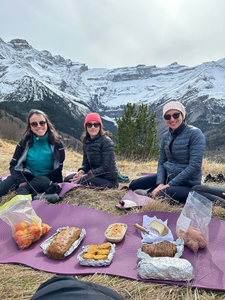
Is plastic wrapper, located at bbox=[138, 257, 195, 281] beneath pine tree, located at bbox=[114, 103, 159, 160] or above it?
beneath

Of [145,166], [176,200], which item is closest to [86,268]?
[176,200]

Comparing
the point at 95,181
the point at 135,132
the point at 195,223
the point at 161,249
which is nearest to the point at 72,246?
the point at 161,249

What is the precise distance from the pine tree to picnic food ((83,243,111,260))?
1416 centimetres

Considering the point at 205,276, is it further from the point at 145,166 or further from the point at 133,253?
the point at 145,166

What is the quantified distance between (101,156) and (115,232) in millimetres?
2249

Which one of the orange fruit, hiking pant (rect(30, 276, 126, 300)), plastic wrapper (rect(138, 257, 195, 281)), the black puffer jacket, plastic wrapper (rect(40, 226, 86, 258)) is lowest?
plastic wrapper (rect(40, 226, 86, 258))

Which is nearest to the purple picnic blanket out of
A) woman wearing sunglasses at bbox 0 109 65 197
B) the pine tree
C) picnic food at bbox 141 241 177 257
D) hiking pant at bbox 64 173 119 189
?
picnic food at bbox 141 241 177 257

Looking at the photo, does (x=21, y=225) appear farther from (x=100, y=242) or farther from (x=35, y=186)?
(x=35, y=186)

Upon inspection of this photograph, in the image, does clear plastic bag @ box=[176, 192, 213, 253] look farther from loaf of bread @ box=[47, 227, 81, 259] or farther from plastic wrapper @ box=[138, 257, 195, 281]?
loaf of bread @ box=[47, 227, 81, 259]

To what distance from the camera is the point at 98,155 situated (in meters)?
4.41

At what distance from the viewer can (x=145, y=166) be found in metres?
8.73

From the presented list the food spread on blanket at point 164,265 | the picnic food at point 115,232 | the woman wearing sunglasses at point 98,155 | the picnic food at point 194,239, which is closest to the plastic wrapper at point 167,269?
the food spread on blanket at point 164,265

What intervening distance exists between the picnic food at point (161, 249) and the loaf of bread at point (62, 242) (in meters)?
0.86

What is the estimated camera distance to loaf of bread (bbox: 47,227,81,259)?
2090mm
